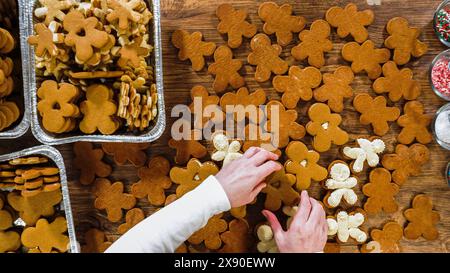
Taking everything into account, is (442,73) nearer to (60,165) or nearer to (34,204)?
(60,165)

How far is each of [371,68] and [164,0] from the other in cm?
87

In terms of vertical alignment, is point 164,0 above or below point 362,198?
above

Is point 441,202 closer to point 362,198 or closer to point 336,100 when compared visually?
point 362,198

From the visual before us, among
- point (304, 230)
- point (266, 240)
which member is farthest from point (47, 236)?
point (304, 230)

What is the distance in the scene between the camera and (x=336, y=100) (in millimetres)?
1418

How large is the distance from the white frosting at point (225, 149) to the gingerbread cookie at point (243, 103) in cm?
10

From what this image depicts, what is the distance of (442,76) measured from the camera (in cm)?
141

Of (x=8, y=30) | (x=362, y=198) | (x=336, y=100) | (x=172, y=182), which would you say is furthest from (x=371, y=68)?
(x=8, y=30)

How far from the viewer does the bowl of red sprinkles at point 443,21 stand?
1.39m

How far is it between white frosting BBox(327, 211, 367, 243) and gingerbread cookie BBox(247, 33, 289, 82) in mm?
632

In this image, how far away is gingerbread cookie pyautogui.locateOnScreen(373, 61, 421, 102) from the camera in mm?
1416

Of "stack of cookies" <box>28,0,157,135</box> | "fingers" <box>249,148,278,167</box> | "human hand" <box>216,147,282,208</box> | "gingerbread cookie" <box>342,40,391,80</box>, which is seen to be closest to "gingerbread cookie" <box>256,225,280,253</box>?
"human hand" <box>216,147,282,208</box>

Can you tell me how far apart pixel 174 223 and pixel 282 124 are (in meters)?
0.58

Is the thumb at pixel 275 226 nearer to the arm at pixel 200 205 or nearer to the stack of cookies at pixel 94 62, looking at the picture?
the arm at pixel 200 205
